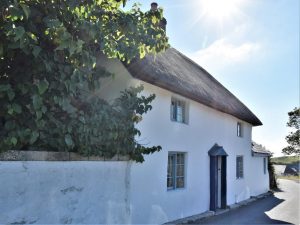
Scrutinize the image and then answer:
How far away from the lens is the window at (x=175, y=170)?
33.9ft

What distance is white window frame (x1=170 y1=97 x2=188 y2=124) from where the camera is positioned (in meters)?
10.7

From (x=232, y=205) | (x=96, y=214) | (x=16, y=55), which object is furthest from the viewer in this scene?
(x=232, y=205)

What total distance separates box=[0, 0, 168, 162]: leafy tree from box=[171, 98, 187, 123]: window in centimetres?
435

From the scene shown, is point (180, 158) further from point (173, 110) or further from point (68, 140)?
point (68, 140)

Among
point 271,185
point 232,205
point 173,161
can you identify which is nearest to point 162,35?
point 173,161

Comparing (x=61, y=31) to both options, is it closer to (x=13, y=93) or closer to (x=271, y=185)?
(x=13, y=93)

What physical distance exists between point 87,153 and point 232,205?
34.0ft

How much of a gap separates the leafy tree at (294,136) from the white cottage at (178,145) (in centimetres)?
3265

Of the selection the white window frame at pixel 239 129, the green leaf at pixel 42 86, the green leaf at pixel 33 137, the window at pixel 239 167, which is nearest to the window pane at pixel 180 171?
the green leaf at pixel 33 137

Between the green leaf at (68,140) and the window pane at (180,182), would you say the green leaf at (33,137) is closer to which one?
the green leaf at (68,140)

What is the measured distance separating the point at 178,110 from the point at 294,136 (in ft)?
130

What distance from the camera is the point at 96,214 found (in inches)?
253

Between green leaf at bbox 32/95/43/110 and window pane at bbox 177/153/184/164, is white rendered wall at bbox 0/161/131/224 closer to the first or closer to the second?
green leaf at bbox 32/95/43/110

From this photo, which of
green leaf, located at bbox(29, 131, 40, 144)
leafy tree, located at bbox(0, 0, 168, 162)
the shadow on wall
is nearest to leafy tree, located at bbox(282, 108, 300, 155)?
the shadow on wall
